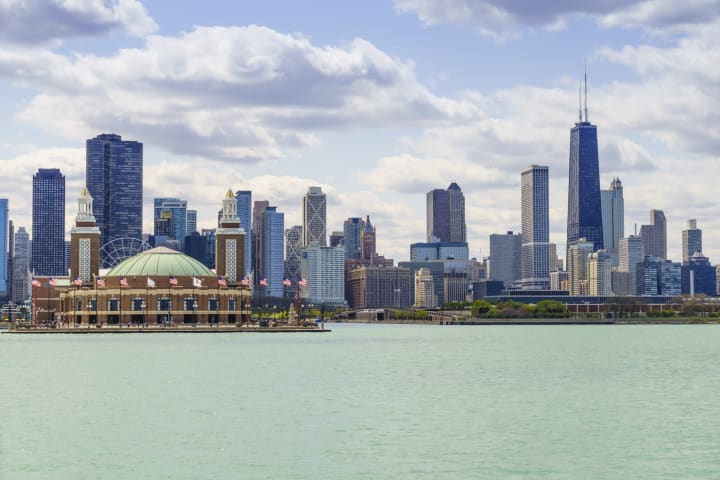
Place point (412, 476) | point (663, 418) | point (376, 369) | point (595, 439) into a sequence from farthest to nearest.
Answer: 1. point (376, 369)
2. point (663, 418)
3. point (595, 439)
4. point (412, 476)

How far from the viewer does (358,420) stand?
2426 inches

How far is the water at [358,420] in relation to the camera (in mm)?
47531

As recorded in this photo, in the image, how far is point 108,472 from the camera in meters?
46.3

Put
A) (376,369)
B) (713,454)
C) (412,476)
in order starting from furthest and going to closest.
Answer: (376,369) → (713,454) → (412,476)

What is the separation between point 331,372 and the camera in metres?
96.9

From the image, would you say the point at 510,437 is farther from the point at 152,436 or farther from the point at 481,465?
the point at 152,436

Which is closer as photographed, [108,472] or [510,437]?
[108,472]

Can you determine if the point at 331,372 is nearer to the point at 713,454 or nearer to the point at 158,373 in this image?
the point at 158,373

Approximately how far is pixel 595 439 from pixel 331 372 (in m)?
44.0

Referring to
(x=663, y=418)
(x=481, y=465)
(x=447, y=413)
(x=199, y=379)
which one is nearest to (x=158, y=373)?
(x=199, y=379)

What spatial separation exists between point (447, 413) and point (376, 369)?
37.2m

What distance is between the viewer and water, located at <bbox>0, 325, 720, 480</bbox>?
4753 centimetres

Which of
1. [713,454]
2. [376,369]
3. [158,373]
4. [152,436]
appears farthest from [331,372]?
[713,454]

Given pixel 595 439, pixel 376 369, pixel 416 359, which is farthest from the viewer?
pixel 416 359
